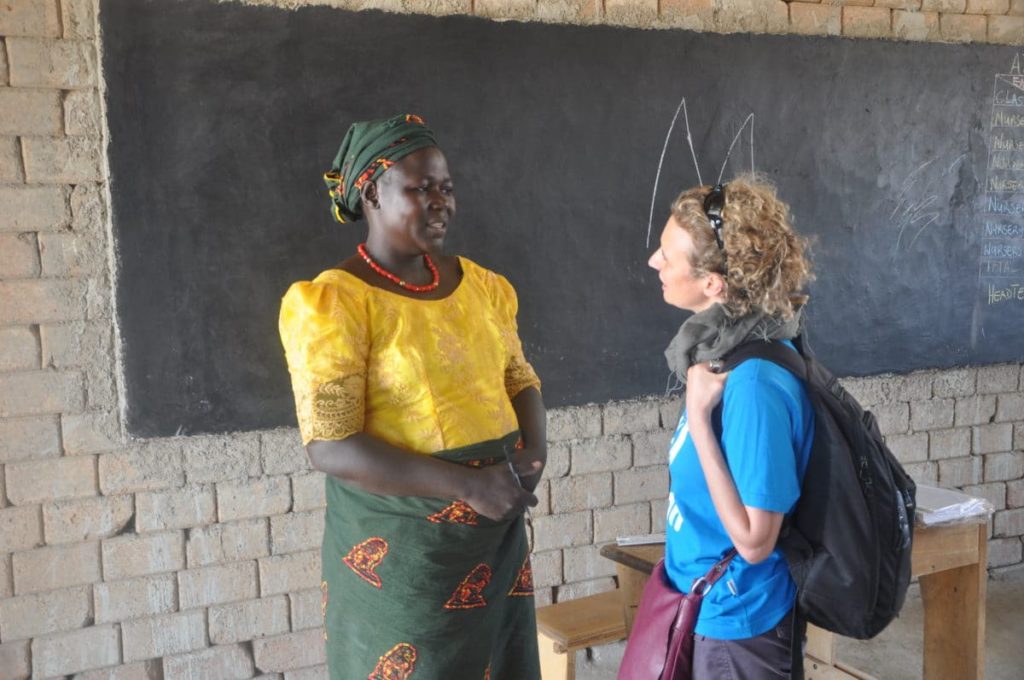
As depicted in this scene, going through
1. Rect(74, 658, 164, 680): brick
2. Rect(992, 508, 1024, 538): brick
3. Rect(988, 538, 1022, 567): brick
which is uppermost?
Rect(74, 658, 164, 680): brick

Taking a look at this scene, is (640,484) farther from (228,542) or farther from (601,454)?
(228,542)

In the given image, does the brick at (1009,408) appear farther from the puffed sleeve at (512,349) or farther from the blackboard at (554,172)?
the puffed sleeve at (512,349)

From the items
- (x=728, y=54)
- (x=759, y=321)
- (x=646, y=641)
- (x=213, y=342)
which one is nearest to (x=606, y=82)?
(x=728, y=54)

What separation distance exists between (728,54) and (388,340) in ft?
7.94

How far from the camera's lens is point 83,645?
288cm

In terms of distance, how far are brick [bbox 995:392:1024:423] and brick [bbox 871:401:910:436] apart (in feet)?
1.94

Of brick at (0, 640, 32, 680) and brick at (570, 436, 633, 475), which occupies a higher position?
brick at (570, 436, 633, 475)

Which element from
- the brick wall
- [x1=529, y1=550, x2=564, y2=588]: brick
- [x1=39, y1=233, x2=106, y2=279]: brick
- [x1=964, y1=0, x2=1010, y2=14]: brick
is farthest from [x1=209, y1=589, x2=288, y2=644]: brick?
[x1=964, y1=0, x2=1010, y2=14]: brick

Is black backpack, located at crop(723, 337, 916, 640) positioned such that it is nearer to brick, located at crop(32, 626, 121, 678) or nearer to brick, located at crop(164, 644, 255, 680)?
brick, located at crop(164, 644, 255, 680)

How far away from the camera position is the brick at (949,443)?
428cm

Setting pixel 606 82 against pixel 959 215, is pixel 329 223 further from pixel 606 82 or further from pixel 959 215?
pixel 959 215

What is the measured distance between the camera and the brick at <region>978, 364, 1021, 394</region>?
434cm

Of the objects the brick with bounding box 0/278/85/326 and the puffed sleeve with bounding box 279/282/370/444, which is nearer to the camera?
the puffed sleeve with bounding box 279/282/370/444

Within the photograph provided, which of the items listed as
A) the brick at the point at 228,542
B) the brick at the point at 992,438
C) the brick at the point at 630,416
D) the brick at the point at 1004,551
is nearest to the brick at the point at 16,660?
the brick at the point at 228,542
